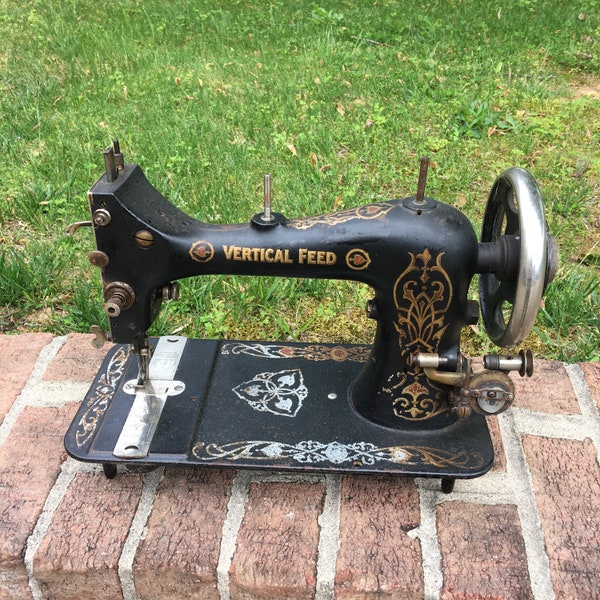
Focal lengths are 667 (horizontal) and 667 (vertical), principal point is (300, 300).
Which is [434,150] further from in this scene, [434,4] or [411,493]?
[434,4]

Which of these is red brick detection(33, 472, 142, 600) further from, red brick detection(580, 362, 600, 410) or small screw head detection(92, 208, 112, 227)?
red brick detection(580, 362, 600, 410)

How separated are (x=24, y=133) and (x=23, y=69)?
34.9 inches

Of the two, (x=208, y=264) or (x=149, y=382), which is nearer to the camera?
(x=208, y=264)

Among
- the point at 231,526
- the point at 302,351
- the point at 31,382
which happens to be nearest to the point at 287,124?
the point at 302,351

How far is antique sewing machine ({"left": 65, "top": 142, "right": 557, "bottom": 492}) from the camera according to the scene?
4.22 feet

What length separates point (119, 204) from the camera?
127 cm

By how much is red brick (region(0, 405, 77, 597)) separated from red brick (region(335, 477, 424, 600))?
668 millimetres

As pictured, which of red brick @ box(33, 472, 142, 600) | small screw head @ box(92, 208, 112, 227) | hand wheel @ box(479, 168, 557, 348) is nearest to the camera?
hand wheel @ box(479, 168, 557, 348)

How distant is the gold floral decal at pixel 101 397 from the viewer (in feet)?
4.86

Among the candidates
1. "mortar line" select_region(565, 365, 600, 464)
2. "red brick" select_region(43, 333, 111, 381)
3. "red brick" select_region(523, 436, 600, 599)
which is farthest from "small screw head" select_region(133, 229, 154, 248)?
"mortar line" select_region(565, 365, 600, 464)

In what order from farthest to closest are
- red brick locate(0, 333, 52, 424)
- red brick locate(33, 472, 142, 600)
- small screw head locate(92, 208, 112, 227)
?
red brick locate(0, 333, 52, 424) → red brick locate(33, 472, 142, 600) → small screw head locate(92, 208, 112, 227)

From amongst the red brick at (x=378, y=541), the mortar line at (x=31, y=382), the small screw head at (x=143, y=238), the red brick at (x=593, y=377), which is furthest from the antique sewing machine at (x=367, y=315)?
the red brick at (x=593, y=377)

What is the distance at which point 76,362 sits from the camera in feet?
6.09

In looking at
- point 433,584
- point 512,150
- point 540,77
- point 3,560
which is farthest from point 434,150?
point 3,560
